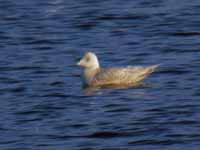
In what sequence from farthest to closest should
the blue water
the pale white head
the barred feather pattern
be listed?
the pale white head, the barred feather pattern, the blue water

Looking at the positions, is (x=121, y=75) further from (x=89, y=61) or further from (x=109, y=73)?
(x=89, y=61)

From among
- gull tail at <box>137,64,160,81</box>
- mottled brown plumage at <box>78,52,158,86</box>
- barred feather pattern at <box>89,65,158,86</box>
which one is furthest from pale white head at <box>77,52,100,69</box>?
gull tail at <box>137,64,160,81</box>

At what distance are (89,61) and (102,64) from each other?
1.14m

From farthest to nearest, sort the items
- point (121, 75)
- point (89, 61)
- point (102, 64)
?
1. point (102, 64)
2. point (89, 61)
3. point (121, 75)

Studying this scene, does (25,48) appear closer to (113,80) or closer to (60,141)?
(113,80)

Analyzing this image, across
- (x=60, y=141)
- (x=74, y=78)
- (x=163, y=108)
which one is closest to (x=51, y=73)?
(x=74, y=78)

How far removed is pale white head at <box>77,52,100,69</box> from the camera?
17906mm

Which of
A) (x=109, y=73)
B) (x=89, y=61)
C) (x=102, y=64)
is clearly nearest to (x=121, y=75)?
(x=109, y=73)

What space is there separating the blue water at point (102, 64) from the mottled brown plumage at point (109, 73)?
0.20 meters

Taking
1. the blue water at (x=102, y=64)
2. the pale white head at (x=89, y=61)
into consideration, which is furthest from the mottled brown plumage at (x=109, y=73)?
the blue water at (x=102, y=64)

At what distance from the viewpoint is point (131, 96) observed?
16828mm

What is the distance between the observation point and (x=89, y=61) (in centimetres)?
1792

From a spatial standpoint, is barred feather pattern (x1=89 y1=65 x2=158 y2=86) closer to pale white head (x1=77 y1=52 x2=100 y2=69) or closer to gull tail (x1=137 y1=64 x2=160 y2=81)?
gull tail (x1=137 y1=64 x2=160 y2=81)

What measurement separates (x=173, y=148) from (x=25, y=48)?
716 cm
